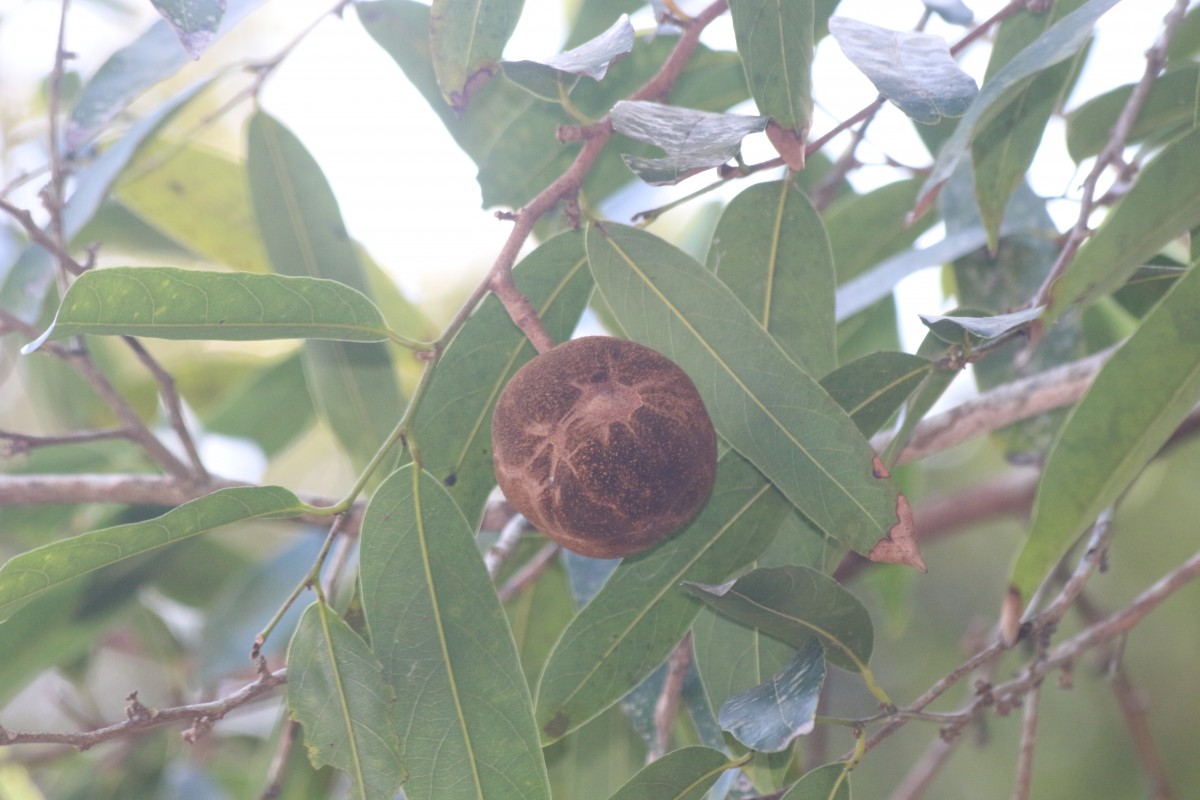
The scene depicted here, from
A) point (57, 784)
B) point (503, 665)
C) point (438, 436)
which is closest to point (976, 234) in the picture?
point (438, 436)

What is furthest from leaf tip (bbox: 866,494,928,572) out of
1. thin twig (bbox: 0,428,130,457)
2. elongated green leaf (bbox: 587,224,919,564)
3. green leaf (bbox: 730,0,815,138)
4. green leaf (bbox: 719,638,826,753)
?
thin twig (bbox: 0,428,130,457)

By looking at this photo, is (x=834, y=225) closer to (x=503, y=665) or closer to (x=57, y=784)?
(x=503, y=665)

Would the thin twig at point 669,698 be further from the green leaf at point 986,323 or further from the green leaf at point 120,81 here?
the green leaf at point 120,81

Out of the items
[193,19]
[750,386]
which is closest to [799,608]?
[750,386]

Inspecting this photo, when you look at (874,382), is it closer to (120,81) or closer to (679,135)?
(679,135)

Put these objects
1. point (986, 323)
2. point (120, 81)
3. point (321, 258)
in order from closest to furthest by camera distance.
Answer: point (986, 323) → point (120, 81) → point (321, 258)
